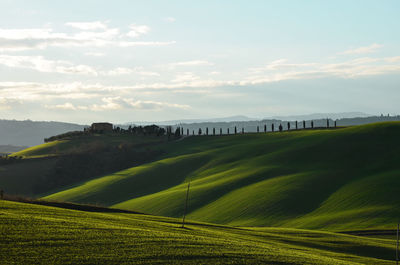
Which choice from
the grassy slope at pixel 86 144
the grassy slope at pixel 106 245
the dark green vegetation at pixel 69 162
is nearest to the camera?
the grassy slope at pixel 106 245

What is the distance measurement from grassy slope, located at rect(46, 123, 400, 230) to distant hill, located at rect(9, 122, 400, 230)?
0.50 ft

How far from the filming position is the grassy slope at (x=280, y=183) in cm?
7606

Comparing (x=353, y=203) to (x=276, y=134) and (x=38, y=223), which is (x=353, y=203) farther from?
(x=276, y=134)

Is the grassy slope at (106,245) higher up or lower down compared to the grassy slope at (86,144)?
lower down

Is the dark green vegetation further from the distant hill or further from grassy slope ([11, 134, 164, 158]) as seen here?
the distant hill

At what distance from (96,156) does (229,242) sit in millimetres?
125467

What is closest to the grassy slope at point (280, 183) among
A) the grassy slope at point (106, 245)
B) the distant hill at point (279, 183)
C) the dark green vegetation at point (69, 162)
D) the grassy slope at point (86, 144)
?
the distant hill at point (279, 183)

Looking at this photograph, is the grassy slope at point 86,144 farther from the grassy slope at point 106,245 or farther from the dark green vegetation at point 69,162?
the grassy slope at point 106,245

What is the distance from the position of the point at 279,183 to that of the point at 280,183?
0.20 meters

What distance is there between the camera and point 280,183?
90.9 metres

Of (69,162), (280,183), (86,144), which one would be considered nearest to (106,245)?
(280,183)

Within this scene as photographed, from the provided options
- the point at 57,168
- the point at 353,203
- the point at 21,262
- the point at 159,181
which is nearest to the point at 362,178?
the point at 353,203

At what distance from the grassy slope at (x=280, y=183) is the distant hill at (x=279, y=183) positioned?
0.50 ft

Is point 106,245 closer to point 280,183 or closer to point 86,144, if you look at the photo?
point 280,183
